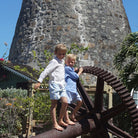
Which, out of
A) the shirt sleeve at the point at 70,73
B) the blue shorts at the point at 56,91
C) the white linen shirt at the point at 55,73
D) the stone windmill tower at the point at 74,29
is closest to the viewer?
the blue shorts at the point at 56,91

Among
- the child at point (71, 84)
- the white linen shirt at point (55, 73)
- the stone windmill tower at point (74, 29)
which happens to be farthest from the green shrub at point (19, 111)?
the stone windmill tower at point (74, 29)

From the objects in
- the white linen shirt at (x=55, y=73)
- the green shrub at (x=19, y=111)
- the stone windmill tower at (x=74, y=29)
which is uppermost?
the stone windmill tower at (x=74, y=29)

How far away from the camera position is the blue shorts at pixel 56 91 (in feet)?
11.8

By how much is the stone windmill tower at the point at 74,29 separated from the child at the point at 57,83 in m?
8.33

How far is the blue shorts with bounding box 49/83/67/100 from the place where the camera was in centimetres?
361

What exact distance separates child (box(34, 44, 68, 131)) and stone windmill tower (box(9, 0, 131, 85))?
833 centimetres

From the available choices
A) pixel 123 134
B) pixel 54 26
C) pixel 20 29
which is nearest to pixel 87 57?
pixel 54 26

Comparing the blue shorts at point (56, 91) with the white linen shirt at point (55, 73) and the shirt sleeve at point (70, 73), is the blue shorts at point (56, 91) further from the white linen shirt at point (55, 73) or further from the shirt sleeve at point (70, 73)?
the shirt sleeve at point (70, 73)

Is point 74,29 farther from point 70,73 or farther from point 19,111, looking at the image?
point 70,73

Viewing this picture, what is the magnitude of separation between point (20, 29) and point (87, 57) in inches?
158

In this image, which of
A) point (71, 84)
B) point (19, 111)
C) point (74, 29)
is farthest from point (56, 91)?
point (74, 29)

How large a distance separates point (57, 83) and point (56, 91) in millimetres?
120

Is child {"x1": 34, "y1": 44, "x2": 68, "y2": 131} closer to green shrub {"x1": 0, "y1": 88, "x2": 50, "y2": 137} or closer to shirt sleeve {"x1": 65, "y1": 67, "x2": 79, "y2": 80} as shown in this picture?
shirt sleeve {"x1": 65, "y1": 67, "x2": 79, "y2": 80}

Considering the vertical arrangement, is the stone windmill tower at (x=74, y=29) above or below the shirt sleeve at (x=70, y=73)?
above
